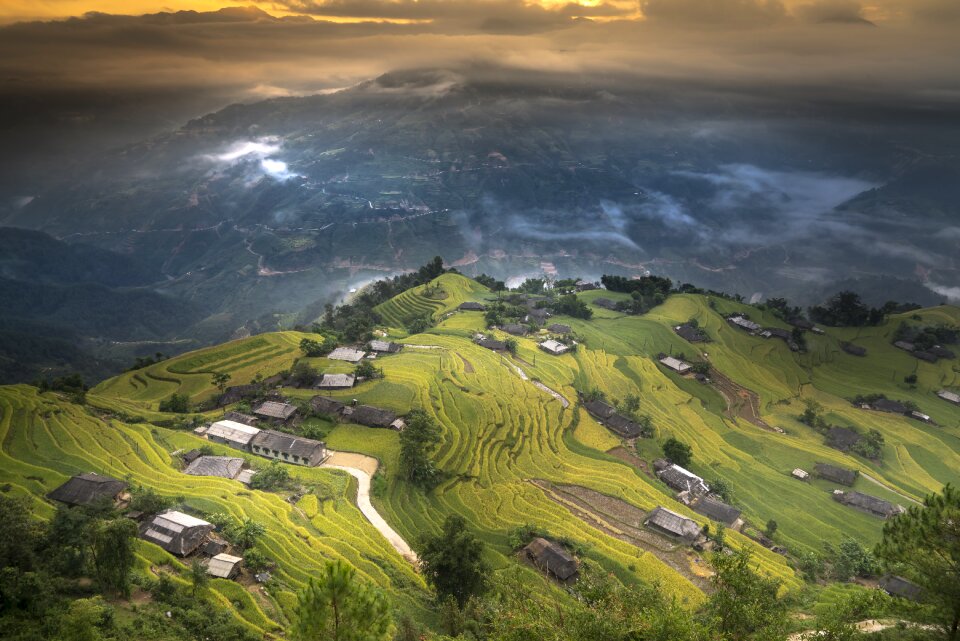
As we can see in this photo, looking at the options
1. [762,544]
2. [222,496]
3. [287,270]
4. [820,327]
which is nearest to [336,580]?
A: [222,496]

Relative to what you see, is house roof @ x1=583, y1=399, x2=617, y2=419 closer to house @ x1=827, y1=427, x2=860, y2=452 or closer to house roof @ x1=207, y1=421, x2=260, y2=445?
house @ x1=827, y1=427, x2=860, y2=452

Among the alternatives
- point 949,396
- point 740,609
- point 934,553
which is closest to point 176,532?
point 740,609

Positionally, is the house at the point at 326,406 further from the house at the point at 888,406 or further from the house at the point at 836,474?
the house at the point at 888,406

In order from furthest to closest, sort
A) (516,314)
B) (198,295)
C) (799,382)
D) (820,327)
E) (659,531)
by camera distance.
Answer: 1. (198,295)
2. (820,327)
3. (516,314)
4. (799,382)
5. (659,531)

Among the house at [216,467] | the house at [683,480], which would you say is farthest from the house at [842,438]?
the house at [216,467]

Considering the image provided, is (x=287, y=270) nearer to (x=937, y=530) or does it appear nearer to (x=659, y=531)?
(x=659, y=531)

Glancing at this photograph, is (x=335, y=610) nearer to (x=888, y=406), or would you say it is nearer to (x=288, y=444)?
(x=288, y=444)
